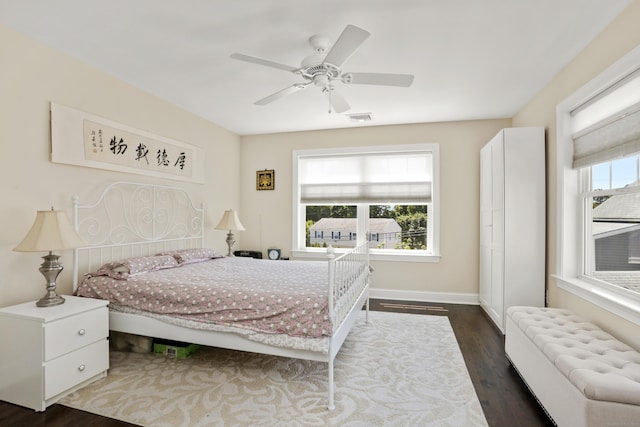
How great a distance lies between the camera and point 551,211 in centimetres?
311

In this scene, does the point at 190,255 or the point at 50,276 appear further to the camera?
the point at 190,255

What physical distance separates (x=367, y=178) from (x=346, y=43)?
308 centimetres

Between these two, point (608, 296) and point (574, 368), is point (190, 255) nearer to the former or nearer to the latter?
point (574, 368)

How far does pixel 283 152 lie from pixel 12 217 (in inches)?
135

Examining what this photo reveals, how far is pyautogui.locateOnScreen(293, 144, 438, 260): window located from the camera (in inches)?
183

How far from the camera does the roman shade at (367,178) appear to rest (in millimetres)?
4660

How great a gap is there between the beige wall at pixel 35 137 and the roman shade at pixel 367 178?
2539mm

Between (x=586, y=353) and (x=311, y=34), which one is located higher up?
(x=311, y=34)

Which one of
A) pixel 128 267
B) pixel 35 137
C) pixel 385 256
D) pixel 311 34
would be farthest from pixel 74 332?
pixel 385 256

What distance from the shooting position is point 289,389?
2.32 m

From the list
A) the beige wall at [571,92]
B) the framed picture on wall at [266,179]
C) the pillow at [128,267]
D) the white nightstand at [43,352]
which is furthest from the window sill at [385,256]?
the white nightstand at [43,352]

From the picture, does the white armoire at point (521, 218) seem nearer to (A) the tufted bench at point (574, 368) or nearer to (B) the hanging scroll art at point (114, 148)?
(A) the tufted bench at point (574, 368)

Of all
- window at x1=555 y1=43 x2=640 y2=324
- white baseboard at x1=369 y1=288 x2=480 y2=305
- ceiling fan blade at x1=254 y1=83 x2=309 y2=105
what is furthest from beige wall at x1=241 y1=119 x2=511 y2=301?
ceiling fan blade at x1=254 y1=83 x2=309 y2=105

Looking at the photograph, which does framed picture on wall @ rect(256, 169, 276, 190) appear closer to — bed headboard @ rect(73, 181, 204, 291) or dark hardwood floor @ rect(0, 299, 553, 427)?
bed headboard @ rect(73, 181, 204, 291)
